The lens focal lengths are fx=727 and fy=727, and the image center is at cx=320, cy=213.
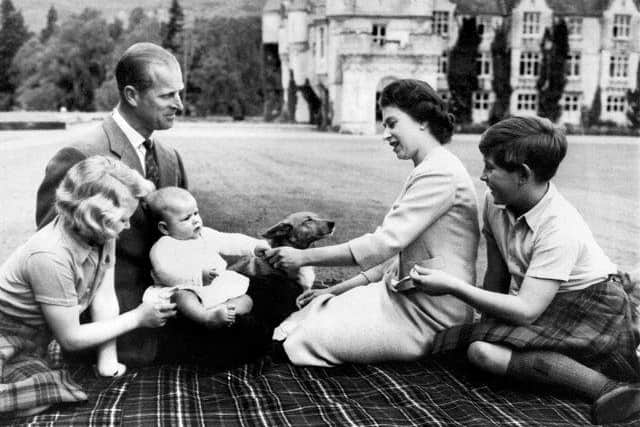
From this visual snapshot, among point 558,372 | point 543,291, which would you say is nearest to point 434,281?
point 543,291

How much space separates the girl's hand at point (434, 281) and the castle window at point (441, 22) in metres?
2.50

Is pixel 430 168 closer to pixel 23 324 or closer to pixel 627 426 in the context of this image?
pixel 627 426

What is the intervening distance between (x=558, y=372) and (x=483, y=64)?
3325 millimetres

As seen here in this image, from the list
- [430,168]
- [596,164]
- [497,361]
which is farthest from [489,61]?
[497,361]

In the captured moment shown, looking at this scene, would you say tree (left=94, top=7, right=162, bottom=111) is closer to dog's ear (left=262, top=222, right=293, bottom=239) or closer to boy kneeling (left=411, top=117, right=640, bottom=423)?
dog's ear (left=262, top=222, right=293, bottom=239)

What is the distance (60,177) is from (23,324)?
755mm

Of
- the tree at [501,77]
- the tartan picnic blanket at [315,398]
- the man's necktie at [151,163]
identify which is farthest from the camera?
the tree at [501,77]

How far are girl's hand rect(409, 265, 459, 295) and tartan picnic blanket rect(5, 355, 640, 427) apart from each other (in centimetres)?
50

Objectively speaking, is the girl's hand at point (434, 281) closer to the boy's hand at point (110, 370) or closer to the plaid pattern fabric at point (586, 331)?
the plaid pattern fabric at point (586, 331)

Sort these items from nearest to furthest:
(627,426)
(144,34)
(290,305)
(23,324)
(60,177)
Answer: (627,426) < (23,324) < (60,177) < (290,305) < (144,34)

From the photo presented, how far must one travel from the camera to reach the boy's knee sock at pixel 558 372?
3.32 meters

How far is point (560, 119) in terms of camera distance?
19.9 ft

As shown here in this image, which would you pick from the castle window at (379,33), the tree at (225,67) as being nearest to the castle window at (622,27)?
the castle window at (379,33)

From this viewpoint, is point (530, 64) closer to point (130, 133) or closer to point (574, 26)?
point (574, 26)
